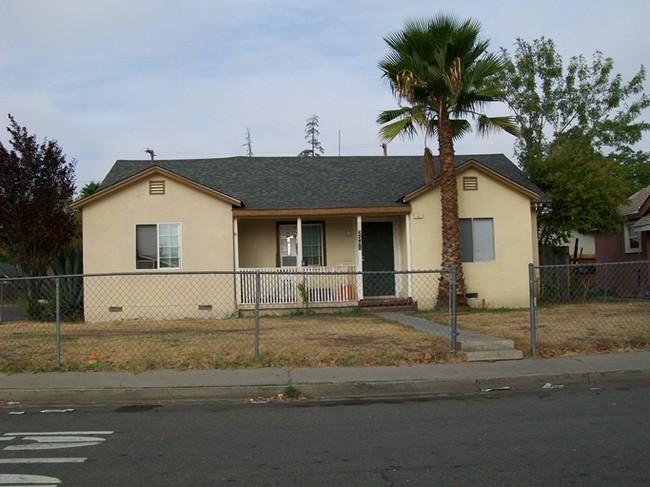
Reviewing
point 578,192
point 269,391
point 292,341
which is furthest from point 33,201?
point 578,192

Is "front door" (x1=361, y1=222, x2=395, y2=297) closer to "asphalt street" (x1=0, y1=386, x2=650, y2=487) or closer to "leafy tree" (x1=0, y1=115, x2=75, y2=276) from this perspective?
"leafy tree" (x1=0, y1=115, x2=75, y2=276)

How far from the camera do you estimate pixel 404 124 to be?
16.9 metres

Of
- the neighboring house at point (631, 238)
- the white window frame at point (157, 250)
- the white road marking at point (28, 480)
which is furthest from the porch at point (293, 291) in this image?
the white road marking at point (28, 480)

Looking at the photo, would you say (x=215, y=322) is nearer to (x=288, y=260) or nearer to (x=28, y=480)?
(x=288, y=260)

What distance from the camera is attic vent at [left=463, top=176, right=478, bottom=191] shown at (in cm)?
1872

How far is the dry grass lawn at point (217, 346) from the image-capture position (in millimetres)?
10438

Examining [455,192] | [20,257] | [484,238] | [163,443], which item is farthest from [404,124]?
[163,443]

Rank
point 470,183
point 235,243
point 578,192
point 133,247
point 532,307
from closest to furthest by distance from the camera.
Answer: point 532,307
point 133,247
point 235,243
point 470,183
point 578,192

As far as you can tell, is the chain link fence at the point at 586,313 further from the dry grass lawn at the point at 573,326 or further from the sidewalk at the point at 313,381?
the sidewalk at the point at 313,381

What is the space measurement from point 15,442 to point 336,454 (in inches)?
129

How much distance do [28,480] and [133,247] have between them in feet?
42.2

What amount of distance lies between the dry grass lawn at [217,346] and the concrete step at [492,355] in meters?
0.45

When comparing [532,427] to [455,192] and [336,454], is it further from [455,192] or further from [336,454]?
[455,192]

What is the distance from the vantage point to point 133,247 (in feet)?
58.6
